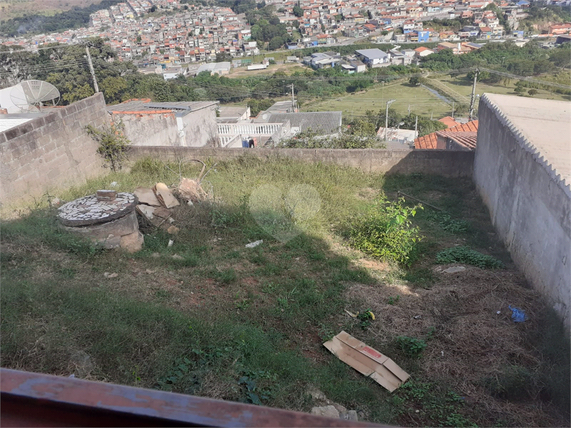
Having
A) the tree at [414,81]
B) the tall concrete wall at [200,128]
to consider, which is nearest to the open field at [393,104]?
the tree at [414,81]

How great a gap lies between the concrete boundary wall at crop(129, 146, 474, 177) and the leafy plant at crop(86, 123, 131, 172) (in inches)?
11.2

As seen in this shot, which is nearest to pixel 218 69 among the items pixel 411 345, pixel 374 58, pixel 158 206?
pixel 374 58

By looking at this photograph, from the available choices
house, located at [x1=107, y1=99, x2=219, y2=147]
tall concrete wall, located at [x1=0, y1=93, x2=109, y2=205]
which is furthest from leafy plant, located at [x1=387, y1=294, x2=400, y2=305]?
house, located at [x1=107, y1=99, x2=219, y2=147]

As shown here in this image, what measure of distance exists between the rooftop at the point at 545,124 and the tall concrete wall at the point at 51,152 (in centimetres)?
839

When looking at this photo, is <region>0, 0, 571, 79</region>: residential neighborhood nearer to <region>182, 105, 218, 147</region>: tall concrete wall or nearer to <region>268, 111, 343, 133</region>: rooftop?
<region>268, 111, 343, 133</region>: rooftop

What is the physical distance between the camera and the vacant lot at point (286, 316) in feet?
10.4

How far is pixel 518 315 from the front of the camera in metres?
4.23

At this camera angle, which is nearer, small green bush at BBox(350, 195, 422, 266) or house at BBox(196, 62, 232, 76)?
small green bush at BBox(350, 195, 422, 266)

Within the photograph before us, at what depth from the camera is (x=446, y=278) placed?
520 centimetres

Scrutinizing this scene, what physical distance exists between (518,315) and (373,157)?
570 cm


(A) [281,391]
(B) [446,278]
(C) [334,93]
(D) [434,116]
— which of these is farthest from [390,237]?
(C) [334,93]

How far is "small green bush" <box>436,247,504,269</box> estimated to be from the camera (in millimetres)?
5449

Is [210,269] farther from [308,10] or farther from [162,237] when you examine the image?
[308,10]

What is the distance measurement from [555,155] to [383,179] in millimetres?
4332
